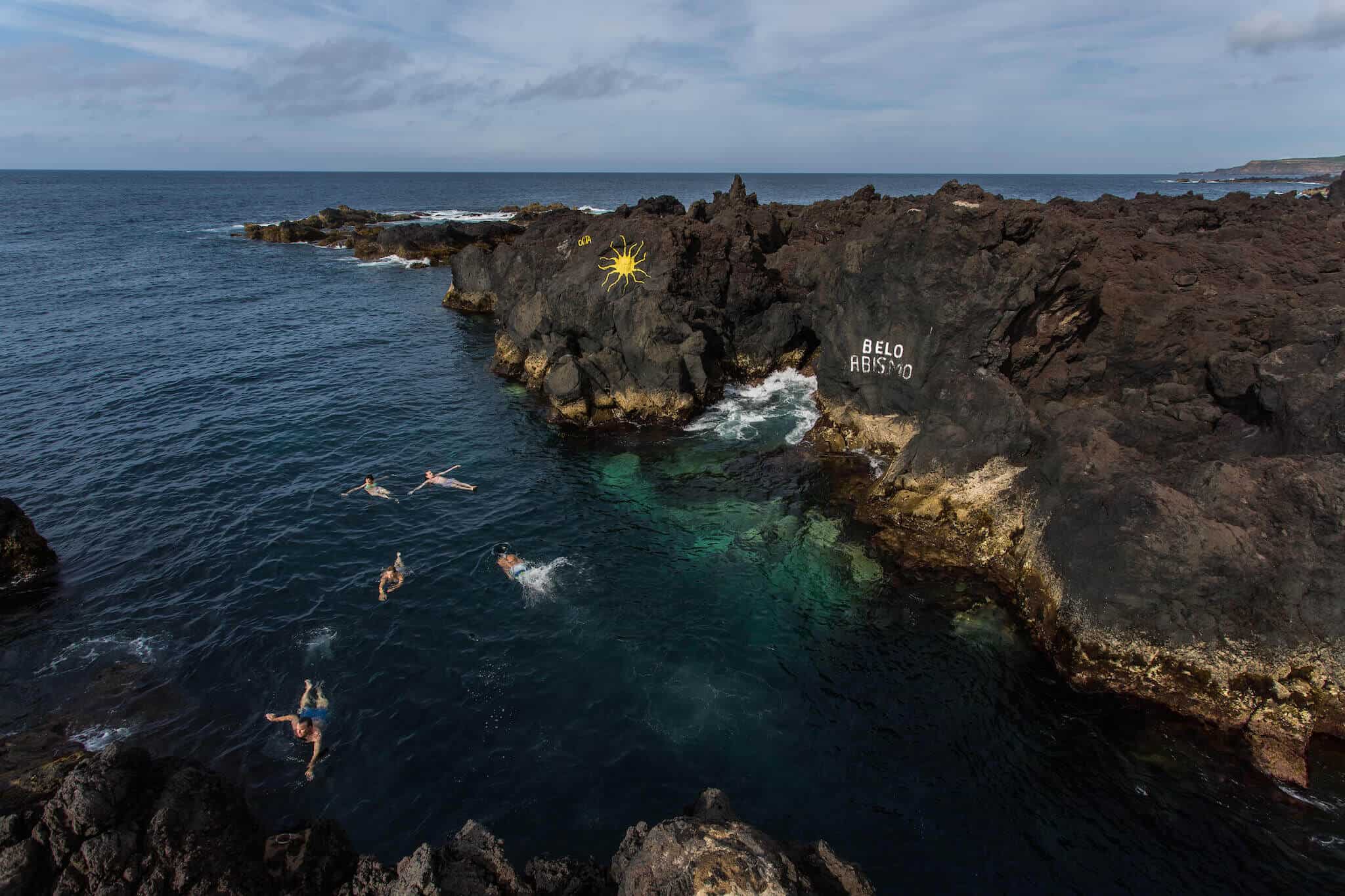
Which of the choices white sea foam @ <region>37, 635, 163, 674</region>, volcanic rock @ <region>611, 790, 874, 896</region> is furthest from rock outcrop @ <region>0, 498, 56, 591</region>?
volcanic rock @ <region>611, 790, 874, 896</region>

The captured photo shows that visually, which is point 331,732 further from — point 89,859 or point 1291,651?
point 1291,651

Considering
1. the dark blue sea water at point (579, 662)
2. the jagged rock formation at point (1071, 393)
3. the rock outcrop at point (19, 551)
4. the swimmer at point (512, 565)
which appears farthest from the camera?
the swimmer at point (512, 565)

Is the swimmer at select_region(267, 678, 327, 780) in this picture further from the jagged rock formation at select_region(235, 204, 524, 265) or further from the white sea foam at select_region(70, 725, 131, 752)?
the jagged rock formation at select_region(235, 204, 524, 265)

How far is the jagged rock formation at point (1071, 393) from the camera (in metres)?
18.8

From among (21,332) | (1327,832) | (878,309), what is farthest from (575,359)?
(21,332)

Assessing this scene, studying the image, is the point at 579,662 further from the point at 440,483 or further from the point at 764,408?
the point at 764,408

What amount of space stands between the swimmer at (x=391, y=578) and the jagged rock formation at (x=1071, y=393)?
52.3 ft

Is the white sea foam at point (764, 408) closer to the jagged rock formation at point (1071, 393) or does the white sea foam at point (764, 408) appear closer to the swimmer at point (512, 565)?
the jagged rock formation at point (1071, 393)

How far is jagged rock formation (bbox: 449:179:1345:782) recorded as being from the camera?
18.8 metres

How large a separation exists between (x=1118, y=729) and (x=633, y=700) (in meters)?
14.0

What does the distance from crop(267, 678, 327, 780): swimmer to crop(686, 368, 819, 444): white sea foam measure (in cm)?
2364

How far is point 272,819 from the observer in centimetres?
1619

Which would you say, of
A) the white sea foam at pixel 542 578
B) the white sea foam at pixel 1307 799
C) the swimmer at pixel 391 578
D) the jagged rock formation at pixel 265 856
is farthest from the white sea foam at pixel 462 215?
the white sea foam at pixel 1307 799

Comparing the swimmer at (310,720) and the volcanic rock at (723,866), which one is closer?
the volcanic rock at (723,866)
